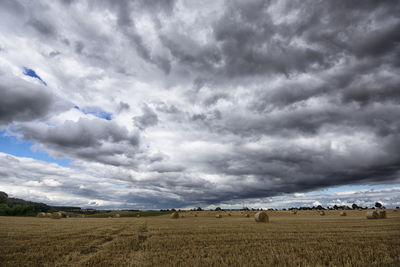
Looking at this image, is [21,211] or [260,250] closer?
[260,250]

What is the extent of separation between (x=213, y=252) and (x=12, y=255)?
829 centimetres

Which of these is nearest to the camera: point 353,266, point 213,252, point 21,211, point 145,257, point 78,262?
point 353,266

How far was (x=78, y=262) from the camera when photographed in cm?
935

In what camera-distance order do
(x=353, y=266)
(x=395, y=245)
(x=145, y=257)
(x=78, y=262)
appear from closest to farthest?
(x=353, y=266), (x=78, y=262), (x=145, y=257), (x=395, y=245)

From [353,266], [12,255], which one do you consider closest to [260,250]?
[353,266]

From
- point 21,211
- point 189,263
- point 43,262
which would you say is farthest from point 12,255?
point 21,211

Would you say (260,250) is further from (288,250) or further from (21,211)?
(21,211)

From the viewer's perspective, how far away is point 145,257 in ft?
33.3

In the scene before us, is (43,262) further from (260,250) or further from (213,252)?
(260,250)

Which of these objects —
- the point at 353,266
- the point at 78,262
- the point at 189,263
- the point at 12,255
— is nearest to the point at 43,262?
the point at 78,262

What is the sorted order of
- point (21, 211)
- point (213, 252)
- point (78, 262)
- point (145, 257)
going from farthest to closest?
point (21, 211), point (213, 252), point (145, 257), point (78, 262)

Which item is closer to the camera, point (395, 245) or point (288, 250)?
point (288, 250)

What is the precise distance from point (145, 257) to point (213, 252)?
289 cm

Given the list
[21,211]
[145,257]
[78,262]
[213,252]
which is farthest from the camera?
[21,211]
